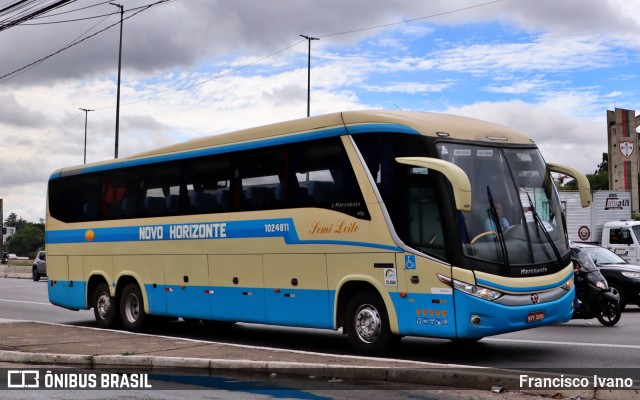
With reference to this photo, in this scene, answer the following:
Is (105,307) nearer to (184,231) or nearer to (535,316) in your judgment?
(184,231)

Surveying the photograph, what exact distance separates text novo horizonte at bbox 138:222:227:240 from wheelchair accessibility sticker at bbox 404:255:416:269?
415 cm

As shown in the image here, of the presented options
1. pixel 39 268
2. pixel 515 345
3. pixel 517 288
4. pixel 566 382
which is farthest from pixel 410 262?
pixel 39 268

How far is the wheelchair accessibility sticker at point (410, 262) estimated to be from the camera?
11.9 meters

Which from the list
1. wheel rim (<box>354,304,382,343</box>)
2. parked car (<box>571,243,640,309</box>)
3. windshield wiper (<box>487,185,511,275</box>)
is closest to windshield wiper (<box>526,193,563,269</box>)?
windshield wiper (<box>487,185,511,275</box>)

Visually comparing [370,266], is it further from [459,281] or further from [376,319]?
[459,281]

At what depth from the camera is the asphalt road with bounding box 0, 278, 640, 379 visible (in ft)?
38.1

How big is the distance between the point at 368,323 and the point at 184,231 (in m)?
4.91

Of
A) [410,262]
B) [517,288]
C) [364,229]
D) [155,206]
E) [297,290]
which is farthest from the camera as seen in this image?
[155,206]

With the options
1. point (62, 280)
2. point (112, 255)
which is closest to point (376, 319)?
point (112, 255)

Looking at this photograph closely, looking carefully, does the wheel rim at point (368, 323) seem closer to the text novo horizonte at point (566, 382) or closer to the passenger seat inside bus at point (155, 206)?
the text novo horizonte at point (566, 382)

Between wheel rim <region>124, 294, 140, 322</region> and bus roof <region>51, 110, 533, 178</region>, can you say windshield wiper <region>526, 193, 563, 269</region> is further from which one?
wheel rim <region>124, 294, 140, 322</region>

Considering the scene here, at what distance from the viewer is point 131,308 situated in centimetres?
1752

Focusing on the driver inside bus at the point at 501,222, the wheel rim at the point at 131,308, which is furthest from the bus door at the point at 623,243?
the driver inside bus at the point at 501,222

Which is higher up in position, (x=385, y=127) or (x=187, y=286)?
(x=385, y=127)
